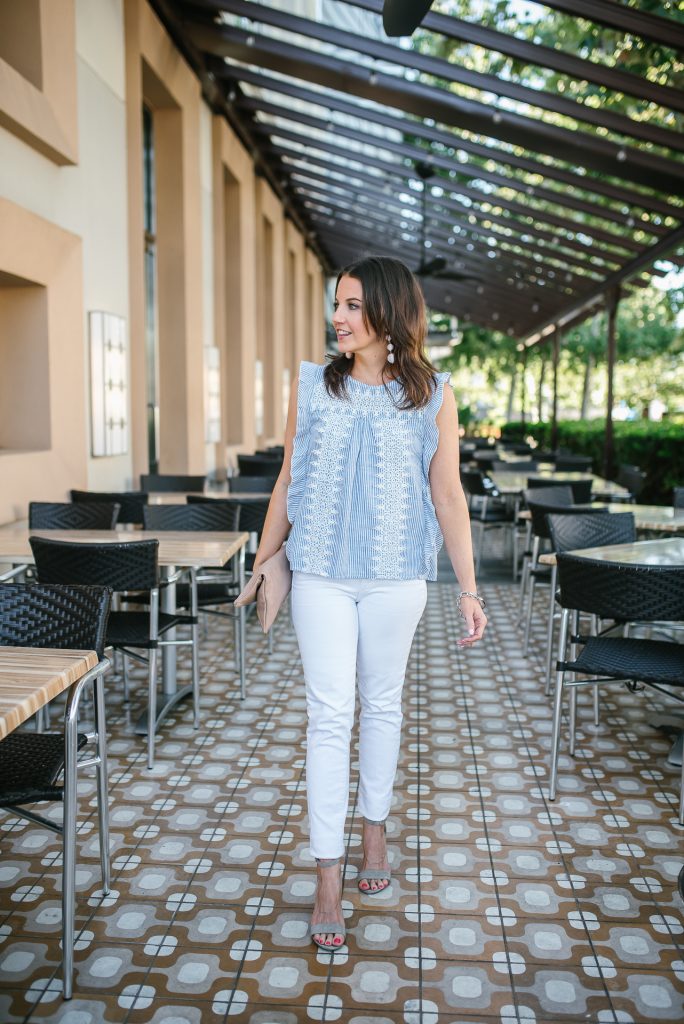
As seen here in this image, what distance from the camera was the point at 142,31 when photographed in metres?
6.99

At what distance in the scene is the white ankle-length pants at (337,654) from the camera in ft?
7.38

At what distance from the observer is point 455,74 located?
6703 millimetres

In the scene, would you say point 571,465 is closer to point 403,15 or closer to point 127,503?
point 127,503

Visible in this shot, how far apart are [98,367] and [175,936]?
178 inches

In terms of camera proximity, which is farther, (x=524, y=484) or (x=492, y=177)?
(x=492, y=177)

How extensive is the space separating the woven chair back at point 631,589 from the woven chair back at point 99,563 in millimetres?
1490

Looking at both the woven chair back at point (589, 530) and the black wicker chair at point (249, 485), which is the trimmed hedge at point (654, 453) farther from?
the woven chair back at point (589, 530)

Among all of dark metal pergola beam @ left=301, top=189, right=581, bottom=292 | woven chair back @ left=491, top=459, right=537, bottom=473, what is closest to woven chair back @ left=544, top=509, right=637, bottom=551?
woven chair back @ left=491, top=459, right=537, bottom=473

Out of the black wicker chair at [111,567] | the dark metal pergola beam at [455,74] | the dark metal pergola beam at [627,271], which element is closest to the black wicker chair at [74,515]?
the black wicker chair at [111,567]

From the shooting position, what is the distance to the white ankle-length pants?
2.25 meters

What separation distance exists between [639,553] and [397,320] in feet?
6.58

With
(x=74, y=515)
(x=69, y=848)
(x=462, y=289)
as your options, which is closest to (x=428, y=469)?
(x=69, y=848)

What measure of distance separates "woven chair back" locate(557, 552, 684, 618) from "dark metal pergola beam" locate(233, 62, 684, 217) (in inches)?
233

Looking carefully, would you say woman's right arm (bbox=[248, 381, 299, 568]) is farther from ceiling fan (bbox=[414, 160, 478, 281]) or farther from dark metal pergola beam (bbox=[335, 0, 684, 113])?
ceiling fan (bbox=[414, 160, 478, 281])
